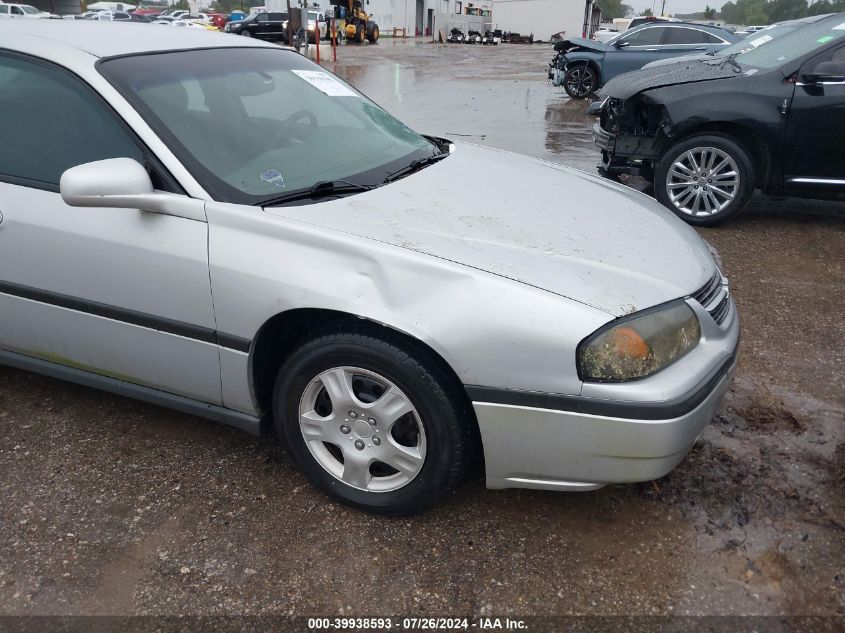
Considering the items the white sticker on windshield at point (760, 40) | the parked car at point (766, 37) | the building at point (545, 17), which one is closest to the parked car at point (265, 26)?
the building at point (545, 17)

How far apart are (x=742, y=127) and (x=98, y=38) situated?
4.48 metres

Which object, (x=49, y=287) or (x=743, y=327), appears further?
(x=743, y=327)

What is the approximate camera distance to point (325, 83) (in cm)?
319

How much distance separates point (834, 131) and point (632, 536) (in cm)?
409

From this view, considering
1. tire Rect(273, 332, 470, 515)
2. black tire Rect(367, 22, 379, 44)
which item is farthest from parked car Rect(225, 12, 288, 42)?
tire Rect(273, 332, 470, 515)

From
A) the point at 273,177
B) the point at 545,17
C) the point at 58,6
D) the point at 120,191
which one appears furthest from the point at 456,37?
the point at 120,191

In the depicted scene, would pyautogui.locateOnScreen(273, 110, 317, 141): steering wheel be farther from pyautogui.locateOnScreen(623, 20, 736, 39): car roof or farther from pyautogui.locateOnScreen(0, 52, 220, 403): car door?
pyautogui.locateOnScreen(623, 20, 736, 39): car roof

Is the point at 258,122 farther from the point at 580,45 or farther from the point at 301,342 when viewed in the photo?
the point at 580,45

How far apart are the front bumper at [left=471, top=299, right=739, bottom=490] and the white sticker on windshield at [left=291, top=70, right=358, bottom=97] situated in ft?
6.11

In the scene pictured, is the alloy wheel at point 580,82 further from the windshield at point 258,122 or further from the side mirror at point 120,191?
the side mirror at point 120,191

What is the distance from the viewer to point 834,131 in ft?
15.9

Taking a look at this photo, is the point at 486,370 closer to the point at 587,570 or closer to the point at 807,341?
the point at 587,570

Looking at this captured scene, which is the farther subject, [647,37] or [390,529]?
[647,37]

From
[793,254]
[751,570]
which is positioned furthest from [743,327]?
[751,570]
